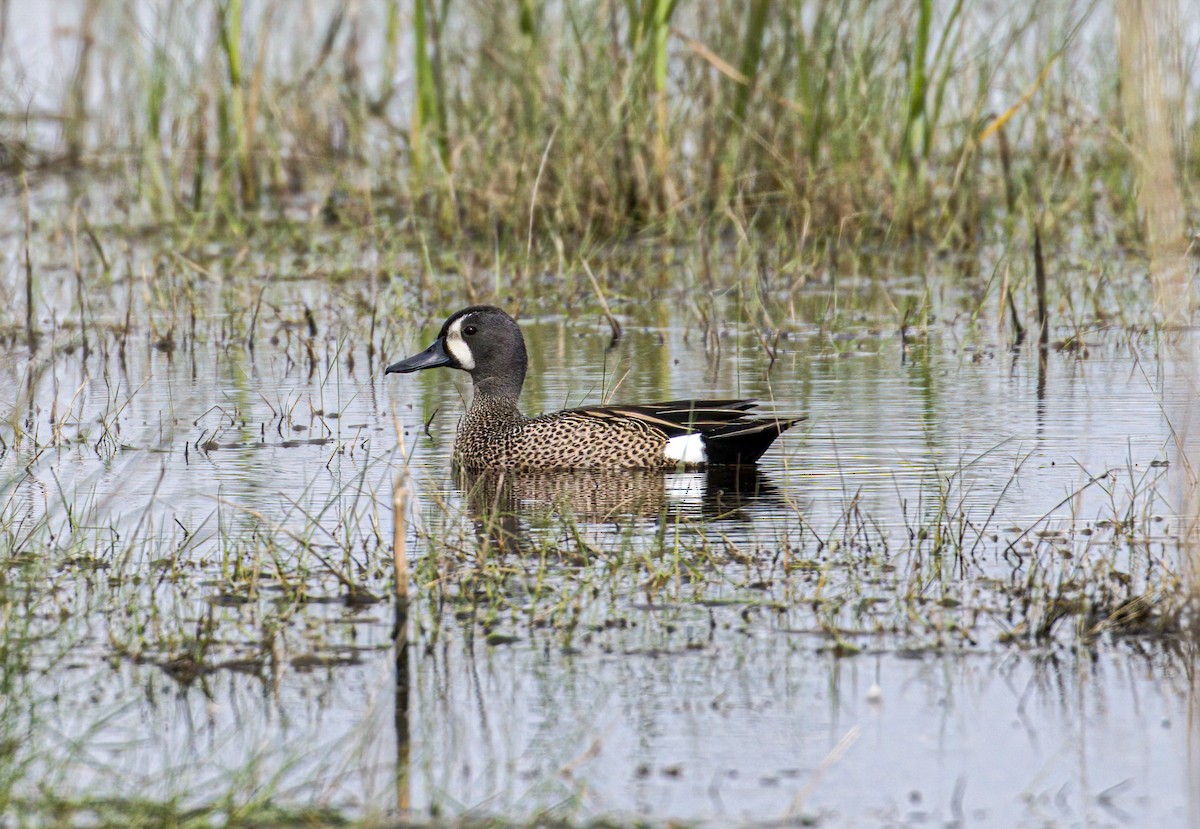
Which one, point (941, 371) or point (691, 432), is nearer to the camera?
point (691, 432)

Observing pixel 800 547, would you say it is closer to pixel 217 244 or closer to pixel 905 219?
pixel 905 219

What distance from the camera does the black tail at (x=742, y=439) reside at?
7.19 metres

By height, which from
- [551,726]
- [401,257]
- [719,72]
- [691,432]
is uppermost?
[719,72]

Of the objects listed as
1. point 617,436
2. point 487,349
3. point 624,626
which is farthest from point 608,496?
point 624,626

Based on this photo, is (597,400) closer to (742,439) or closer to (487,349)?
(487,349)

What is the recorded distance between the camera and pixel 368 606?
5.16 m

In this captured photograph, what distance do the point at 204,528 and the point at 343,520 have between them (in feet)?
2.00

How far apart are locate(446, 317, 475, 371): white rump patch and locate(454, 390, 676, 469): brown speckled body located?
0.47 meters

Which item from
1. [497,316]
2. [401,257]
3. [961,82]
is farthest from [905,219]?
[497,316]

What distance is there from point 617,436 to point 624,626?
101 inches

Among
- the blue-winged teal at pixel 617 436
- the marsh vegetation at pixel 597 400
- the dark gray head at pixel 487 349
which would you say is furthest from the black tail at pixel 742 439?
the dark gray head at pixel 487 349

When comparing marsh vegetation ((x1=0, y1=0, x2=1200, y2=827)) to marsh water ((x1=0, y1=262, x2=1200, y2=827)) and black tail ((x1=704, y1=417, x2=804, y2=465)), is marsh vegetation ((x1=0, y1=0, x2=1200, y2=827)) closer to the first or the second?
marsh water ((x1=0, y1=262, x2=1200, y2=827))

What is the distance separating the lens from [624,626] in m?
4.93

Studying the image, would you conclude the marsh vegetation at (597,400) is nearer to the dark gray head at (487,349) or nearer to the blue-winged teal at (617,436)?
the blue-winged teal at (617,436)
